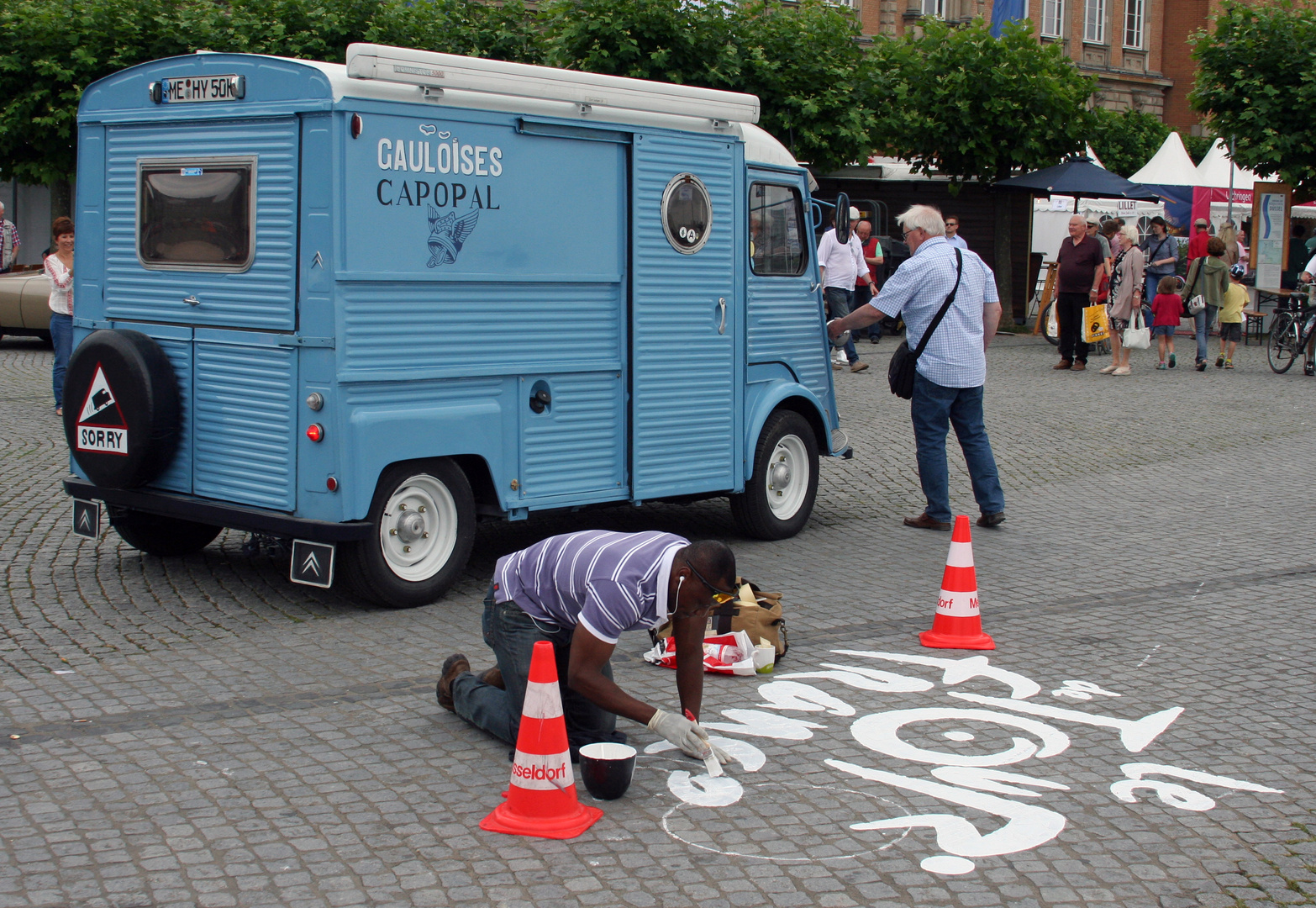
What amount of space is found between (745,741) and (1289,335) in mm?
16414

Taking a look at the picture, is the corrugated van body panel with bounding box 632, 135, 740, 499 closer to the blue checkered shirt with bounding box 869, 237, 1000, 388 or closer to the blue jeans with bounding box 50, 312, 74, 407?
the blue checkered shirt with bounding box 869, 237, 1000, 388

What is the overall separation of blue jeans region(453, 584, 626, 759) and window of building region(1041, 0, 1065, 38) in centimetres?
4609

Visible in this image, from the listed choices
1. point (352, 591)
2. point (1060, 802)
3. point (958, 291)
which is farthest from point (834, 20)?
point (1060, 802)

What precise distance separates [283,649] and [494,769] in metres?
1.76

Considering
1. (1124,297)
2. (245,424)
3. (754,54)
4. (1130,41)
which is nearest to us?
(245,424)

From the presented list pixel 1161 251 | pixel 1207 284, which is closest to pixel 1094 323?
pixel 1207 284

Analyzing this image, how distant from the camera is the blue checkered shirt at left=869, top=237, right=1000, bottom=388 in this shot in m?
9.08

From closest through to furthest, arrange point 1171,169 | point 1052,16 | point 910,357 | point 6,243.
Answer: point 910,357 → point 6,243 → point 1171,169 → point 1052,16

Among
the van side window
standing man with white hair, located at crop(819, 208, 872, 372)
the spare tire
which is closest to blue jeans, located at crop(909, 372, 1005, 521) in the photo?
the van side window

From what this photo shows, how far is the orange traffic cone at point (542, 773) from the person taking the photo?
4277mm

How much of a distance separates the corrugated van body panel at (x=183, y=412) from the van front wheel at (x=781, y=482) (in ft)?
10.7

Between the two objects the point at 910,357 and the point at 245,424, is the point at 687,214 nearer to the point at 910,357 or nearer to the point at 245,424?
the point at 910,357

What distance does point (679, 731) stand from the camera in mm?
4562

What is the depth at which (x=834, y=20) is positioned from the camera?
927 inches
